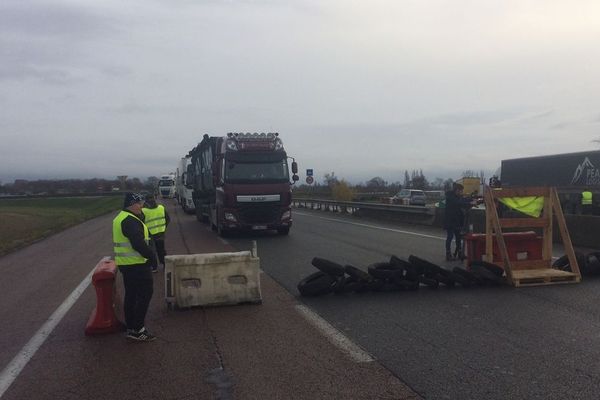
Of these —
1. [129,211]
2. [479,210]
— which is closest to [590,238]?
[479,210]

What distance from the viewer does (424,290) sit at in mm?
8984

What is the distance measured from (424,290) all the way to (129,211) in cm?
480

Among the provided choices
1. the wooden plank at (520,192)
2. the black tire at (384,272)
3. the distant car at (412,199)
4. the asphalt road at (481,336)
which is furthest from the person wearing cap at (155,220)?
the distant car at (412,199)

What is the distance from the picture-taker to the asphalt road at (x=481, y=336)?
477 cm

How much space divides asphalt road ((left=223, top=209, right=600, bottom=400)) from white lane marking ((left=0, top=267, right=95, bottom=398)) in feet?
11.3

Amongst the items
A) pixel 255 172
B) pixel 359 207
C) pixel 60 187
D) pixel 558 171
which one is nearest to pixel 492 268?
pixel 255 172

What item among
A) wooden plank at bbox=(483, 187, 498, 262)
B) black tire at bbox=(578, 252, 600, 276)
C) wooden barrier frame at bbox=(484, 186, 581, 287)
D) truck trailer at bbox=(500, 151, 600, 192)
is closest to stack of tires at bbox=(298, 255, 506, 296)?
wooden barrier frame at bbox=(484, 186, 581, 287)

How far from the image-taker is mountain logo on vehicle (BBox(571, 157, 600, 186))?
2319 centimetres

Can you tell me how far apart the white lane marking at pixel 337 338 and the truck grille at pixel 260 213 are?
10928 millimetres

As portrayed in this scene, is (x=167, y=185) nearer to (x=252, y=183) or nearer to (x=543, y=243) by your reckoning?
(x=252, y=183)

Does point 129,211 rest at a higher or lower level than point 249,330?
higher

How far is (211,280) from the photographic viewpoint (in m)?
8.02

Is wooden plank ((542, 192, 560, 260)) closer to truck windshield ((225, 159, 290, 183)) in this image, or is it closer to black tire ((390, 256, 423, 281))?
black tire ((390, 256, 423, 281))

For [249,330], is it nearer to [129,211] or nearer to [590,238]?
[129,211]
